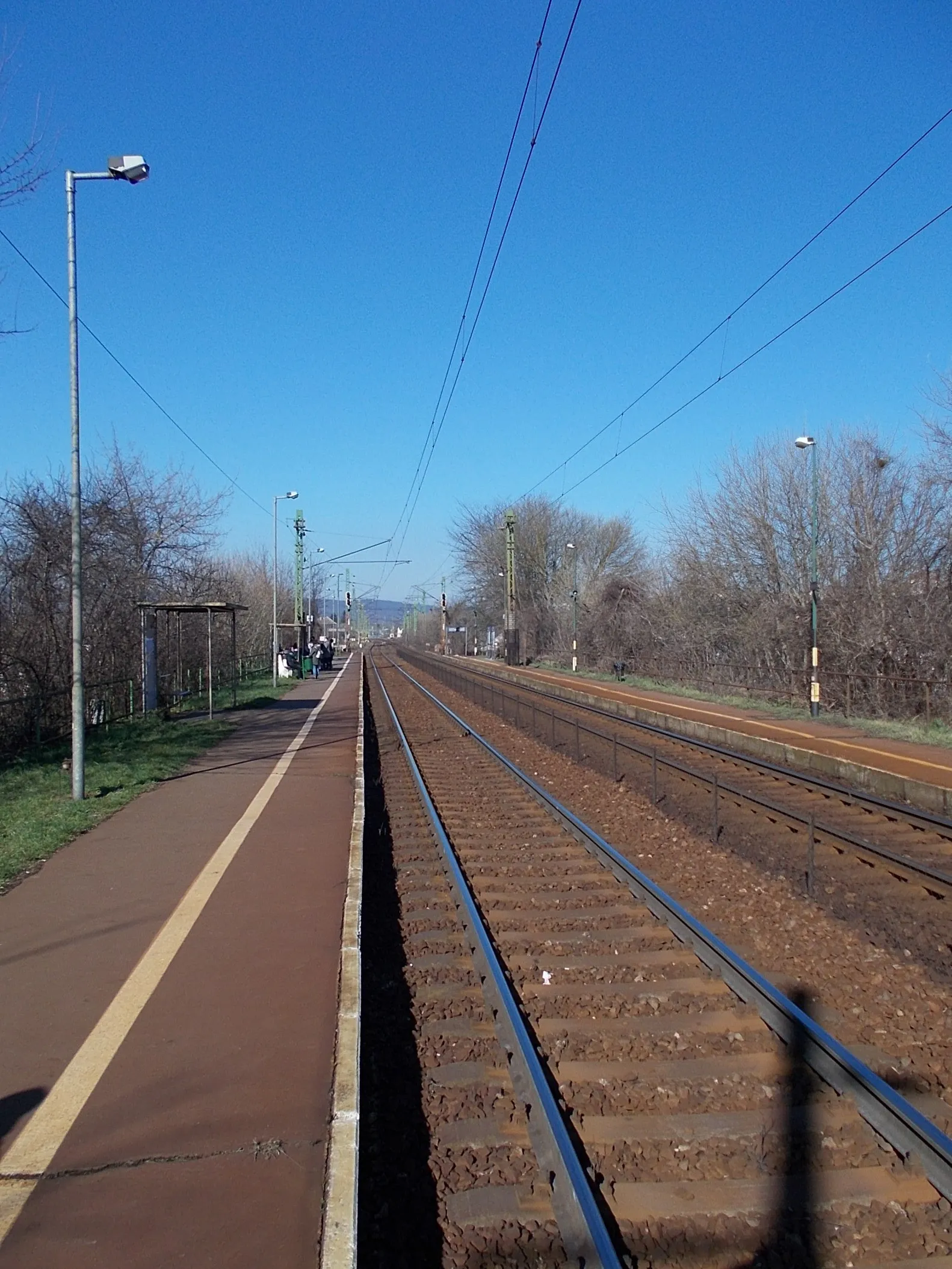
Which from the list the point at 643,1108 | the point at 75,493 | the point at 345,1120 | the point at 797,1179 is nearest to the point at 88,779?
the point at 75,493

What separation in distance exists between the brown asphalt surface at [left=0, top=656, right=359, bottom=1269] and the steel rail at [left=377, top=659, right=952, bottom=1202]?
237 cm

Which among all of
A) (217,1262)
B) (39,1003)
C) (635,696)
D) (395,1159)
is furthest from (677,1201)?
(635,696)

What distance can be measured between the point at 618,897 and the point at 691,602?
114 ft

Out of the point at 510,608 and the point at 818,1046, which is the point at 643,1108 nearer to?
the point at 818,1046

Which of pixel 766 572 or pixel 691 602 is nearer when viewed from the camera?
pixel 766 572

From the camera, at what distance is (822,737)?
2005 cm

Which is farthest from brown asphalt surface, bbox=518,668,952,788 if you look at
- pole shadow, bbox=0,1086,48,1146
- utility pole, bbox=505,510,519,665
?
utility pole, bbox=505,510,519,665

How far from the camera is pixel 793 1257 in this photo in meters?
3.44

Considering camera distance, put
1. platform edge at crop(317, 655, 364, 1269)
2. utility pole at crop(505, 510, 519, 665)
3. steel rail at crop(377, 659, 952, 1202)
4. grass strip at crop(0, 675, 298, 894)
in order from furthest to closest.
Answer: utility pole at crop(505, 510, 519, 665) → grass strip at crop(0, 675, 298, 894) → steel rail at crop(377, 659, 952, 1202) → platform edge at crop(317, 655, 364, 1269)

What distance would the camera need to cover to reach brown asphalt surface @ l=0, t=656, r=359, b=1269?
347 cm

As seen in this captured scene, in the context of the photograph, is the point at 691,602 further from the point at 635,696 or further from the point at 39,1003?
the point at 39,1003

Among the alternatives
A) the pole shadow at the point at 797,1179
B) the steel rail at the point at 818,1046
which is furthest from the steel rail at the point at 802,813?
the pole shadow at the point at 797,1179

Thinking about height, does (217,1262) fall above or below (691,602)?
below

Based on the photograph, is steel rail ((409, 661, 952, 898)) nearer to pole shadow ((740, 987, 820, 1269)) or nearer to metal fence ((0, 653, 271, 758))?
pole shadow ((740, 987, 820, 1269))
